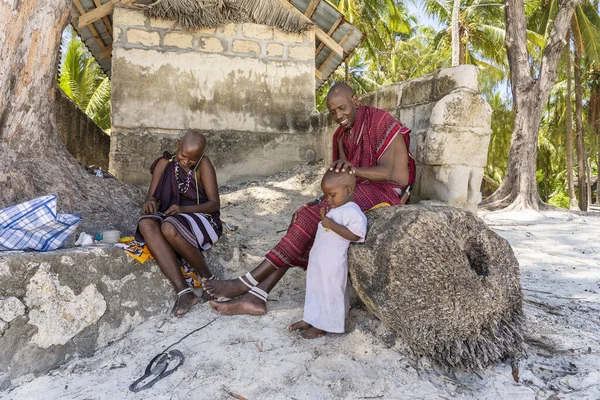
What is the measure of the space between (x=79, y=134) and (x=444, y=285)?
613cm

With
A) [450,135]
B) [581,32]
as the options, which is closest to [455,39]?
[581,32]

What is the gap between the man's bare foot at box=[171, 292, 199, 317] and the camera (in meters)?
2.55

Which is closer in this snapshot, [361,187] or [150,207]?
[361,187]

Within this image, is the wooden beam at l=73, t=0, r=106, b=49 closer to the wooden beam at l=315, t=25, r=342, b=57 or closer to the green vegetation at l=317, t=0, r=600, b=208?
the wooden beam at l=315, t=25, r=342, b=57

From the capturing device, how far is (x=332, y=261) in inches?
89.5

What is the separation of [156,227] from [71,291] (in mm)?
575

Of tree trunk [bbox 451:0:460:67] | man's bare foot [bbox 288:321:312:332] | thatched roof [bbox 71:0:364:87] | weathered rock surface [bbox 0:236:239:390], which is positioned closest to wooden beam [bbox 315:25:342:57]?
thatched roof [bbox 71:0:364:87]

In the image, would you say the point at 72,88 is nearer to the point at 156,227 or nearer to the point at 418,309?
the point at 156,227

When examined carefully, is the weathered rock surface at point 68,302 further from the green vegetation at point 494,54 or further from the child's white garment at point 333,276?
the green vegetation at point 494,54

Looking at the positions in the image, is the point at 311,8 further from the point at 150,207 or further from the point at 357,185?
the point at 150,207

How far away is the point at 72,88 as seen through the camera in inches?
577

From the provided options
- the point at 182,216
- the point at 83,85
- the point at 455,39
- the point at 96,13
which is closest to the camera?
the point at 182,216

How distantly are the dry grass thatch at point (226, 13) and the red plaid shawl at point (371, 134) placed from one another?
342 cm

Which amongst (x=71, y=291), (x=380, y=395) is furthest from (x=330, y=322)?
(x=71, y=291)
